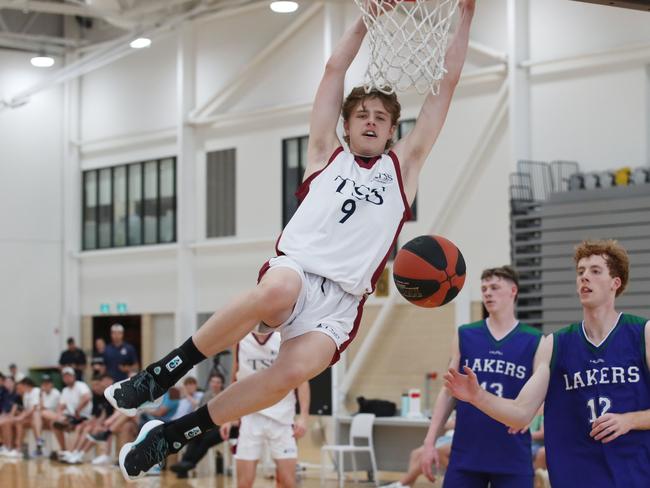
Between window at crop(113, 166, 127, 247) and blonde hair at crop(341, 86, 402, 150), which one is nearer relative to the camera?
blonde hair at crop(341, 86, 402, 150)

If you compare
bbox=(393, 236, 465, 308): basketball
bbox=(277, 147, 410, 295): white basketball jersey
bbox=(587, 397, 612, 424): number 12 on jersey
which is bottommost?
bbox=(587, 397, 612, 424): number 12 on jersey

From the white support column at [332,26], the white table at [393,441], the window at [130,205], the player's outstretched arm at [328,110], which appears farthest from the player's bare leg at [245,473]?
the window at [130,205]

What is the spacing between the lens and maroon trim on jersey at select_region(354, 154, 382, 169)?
5246 mm

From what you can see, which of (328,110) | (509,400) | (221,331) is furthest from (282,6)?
(221,331)

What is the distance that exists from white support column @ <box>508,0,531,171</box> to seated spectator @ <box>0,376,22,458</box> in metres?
9.37

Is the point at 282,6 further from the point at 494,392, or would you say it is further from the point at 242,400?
the point at 242,400

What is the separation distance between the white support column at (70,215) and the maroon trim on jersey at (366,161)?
58.1 ft

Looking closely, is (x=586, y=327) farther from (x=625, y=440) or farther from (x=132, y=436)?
(x=132, y=436)

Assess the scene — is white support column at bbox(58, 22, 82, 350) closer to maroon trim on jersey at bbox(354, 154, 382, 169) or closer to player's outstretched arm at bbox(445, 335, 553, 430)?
maroon trim on jersey at bbox(354, 154, 382, 169)

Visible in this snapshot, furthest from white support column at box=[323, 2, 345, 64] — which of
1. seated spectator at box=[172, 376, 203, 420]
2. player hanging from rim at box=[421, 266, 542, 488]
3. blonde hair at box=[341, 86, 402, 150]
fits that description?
blonde hair at box=[341, 86, 402, 150]

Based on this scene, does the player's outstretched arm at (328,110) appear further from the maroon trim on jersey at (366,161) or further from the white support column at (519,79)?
the white support column at (519,79)

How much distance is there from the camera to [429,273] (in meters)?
5.16

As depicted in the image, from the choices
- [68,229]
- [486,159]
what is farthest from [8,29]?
[486,159]

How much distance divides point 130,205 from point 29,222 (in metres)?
2.48
